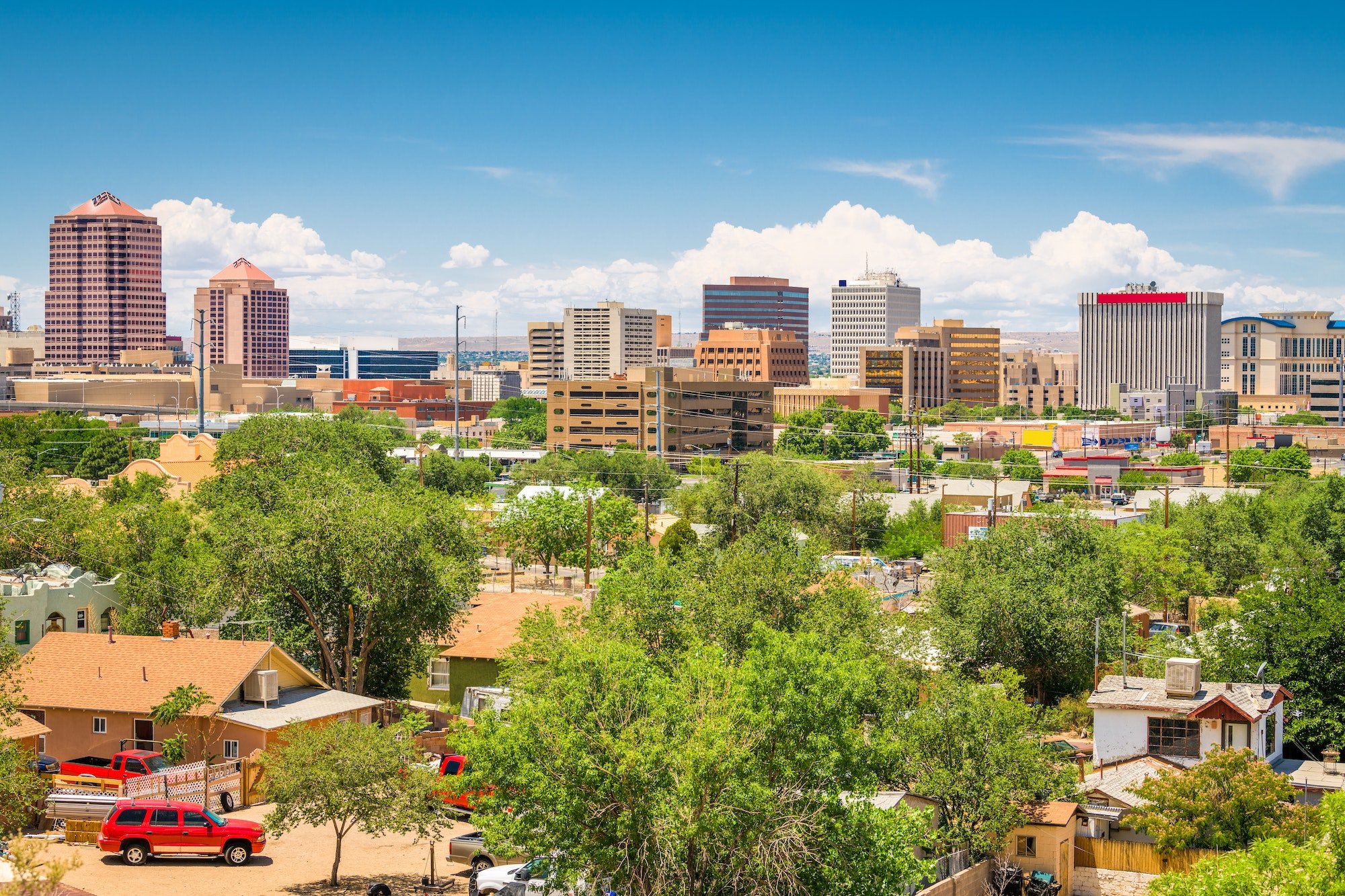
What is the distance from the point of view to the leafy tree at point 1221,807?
3017 cm

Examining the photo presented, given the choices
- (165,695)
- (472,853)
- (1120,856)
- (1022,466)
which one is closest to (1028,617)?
(1120,856)

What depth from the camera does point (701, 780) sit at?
22781 millimetres

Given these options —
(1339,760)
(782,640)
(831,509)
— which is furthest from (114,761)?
(831,509)

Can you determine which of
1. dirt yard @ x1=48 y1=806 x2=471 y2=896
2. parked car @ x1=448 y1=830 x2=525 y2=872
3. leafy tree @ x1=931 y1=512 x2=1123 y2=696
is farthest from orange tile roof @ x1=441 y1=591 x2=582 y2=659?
leafy tree @ x1=931 y1=512 x2=1123 y2=696

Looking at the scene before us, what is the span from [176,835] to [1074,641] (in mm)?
28154

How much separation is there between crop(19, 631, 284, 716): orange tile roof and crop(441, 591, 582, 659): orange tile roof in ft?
24.8

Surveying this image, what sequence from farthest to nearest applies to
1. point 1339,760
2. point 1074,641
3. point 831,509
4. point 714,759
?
1. point 831,509
2. point 1074,641
3. point 1339,760
4. point 714,759

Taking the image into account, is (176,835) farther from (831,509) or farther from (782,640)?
(831,509)

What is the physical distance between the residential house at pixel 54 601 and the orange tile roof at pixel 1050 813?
30.5 meters

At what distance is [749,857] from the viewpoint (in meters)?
23.3

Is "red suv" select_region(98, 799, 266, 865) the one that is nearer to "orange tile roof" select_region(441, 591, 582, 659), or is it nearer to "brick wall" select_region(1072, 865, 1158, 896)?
"orange tile roof" select_region(441, 591, 582, 659)

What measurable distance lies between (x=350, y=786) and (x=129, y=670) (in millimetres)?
13725

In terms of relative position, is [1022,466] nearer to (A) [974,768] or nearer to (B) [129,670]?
(B) [129,670]

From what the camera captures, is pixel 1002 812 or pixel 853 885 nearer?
pixel 853 885
